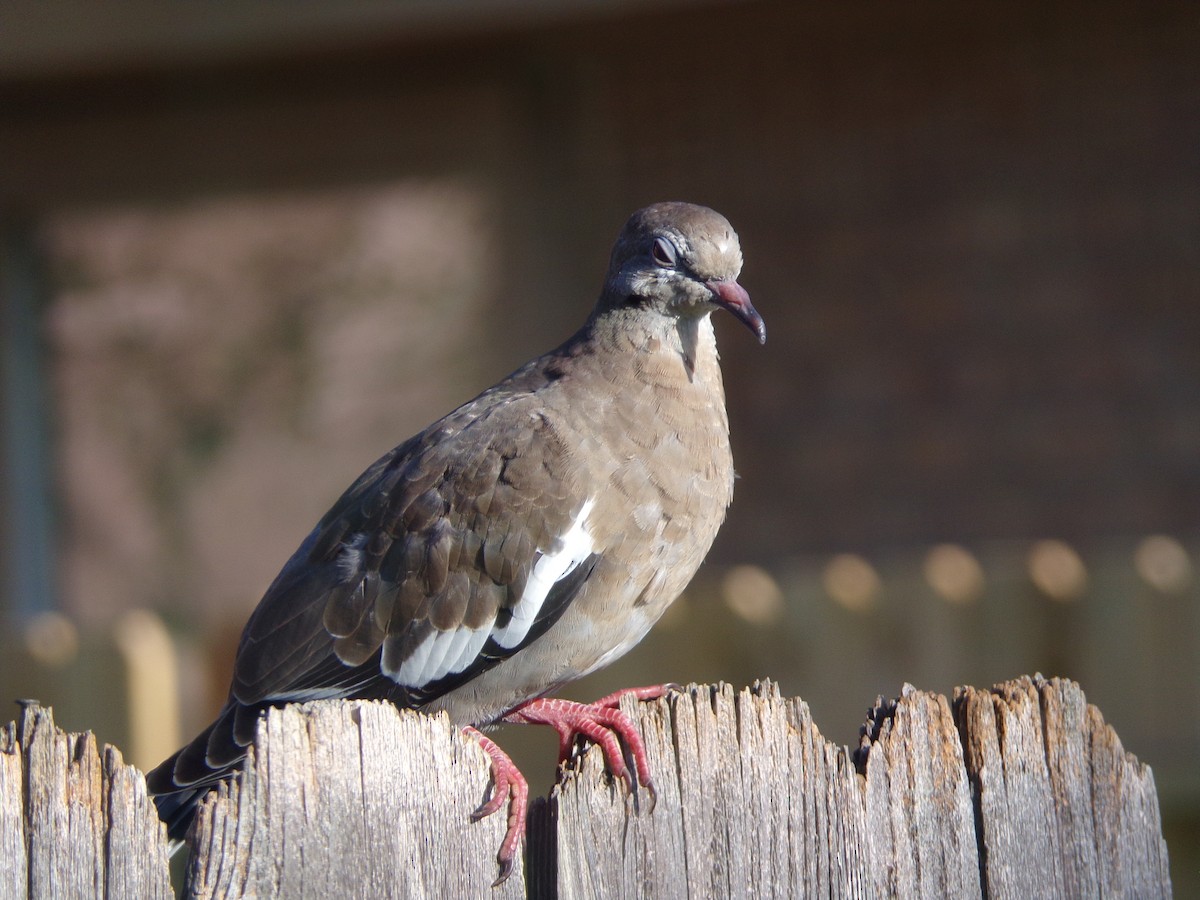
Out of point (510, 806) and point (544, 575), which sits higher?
point (544, 575)

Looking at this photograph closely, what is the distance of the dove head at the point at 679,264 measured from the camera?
3.36 meters

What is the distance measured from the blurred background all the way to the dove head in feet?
6.37

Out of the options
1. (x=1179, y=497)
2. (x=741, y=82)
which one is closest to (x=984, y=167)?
(x=741, y=82)

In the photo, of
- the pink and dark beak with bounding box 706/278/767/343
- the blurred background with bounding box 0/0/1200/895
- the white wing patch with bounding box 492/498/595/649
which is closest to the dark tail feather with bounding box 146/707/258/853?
the white wing patch with bounding box 492/498/595/649

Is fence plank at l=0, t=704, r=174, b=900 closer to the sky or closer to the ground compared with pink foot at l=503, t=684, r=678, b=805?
closer to the ground

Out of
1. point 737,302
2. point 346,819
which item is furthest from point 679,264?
point 346,819

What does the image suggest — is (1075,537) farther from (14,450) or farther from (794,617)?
(14,450)

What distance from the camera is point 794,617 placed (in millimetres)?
5188

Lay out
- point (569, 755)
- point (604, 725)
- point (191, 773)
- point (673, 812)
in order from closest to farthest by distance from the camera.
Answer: point (673, 812)
point (604, 725)
point (569, 755)
point (191, 773)

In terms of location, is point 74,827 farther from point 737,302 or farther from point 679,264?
point 679,264

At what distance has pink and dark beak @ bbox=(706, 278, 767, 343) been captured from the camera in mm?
3162

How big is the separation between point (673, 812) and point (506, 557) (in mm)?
1178

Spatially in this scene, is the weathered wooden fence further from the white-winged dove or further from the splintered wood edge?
the white-winged dove

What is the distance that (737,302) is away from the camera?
3256 millimetres
